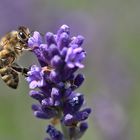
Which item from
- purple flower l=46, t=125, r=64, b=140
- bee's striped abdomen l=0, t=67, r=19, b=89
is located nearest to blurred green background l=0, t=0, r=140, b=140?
bee's striped abdomen l=0, t=67, r=19, b=89

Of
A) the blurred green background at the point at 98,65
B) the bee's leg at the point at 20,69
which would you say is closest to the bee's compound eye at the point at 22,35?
the bee's leg at the point at 20,69

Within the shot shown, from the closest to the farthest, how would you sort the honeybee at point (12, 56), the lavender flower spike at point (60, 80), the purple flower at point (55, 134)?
the lavender flower spike at point (60, 80) < the purple flower at point (55, 134) < the honeybee at point (12, 56)

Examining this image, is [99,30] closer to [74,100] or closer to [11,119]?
Result: [11,119]

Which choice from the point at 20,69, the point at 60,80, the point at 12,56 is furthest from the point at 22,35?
the point at 60,80

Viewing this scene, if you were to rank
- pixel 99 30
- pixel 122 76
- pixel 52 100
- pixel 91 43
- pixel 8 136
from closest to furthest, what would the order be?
pixel 52 100 → pixel 122 76 → pixel 8 136 → pixel 91 43 → pixel 99 30

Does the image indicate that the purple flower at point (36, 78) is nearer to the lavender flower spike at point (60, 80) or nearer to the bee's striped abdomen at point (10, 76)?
the lavender flower spike at point (60, 80)

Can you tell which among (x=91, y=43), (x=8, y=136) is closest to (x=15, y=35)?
(x=8, y=136)
